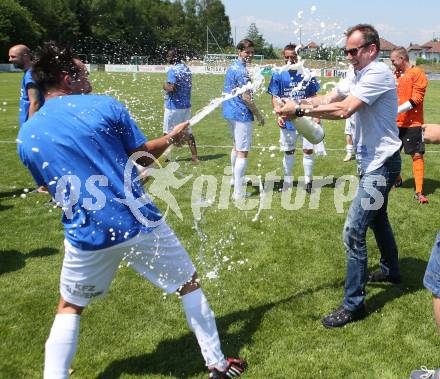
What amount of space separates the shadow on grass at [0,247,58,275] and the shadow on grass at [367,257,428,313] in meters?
3.60

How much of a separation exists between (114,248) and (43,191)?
18.7ft

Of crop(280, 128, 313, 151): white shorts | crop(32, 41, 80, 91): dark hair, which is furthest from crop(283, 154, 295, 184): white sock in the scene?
crop(32, 41, 80, 91): dark hair

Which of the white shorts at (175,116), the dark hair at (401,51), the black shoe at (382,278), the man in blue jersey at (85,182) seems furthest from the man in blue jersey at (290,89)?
the man in blue jersey at (85,182)

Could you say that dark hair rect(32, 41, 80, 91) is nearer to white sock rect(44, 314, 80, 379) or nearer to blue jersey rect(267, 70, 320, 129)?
white sock rect(44, 314, 80, 379)

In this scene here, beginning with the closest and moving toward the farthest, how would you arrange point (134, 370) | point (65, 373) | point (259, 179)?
point (65, 373) < point (134, 370) < point (259, 179)

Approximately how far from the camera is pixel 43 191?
8.02m

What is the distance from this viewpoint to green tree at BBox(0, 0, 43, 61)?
60.0 m

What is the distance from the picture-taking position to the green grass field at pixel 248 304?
3496 millimetres

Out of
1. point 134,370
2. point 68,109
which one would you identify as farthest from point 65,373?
point 68,109

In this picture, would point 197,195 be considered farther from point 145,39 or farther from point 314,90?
point 145,39

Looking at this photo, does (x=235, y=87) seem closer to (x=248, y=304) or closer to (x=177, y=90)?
(x=177, y=90)

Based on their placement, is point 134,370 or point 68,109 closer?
point 68,109

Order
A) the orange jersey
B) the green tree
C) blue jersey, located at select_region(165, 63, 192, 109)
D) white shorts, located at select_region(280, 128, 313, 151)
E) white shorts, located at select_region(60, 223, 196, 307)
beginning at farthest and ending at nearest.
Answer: the green tree → blue jersey, located at select_region(165, 63, 192, 109) → white shorts, located at select_region(280, 128, 313, 151) → the orange jersey → white shorts, located at select_region(60, 223, 196, 307)

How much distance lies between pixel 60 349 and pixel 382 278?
3181 mm
